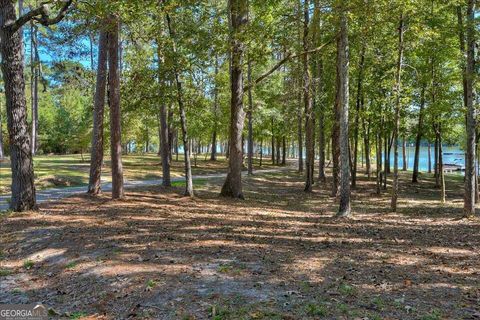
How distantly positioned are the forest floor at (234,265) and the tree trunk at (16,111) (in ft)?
2.66

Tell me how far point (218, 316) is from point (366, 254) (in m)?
4.00

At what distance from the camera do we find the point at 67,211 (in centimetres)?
1181

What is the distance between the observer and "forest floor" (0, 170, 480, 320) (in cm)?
496

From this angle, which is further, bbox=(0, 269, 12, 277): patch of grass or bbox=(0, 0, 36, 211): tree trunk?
bbox=(0, 0, 36, 211): tree trunk

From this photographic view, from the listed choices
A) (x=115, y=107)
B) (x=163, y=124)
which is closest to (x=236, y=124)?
(x=163, y=124)

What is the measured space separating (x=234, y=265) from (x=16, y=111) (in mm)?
7933

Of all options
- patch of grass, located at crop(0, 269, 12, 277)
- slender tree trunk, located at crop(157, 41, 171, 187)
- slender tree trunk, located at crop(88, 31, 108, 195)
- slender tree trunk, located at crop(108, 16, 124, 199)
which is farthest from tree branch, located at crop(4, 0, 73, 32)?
patch of grass, located at crop(0, 269, 12, 277)

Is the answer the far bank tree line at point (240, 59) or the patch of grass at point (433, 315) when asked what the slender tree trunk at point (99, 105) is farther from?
the patch of grass at point (433, 315)

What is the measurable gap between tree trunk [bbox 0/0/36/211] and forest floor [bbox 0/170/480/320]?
81cm

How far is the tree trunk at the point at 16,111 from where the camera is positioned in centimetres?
1073

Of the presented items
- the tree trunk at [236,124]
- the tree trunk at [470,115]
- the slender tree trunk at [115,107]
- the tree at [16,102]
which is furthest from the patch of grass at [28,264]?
the tree trunk at [470,115]

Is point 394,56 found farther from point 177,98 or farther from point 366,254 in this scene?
point 366,254

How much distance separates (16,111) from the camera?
10953mm

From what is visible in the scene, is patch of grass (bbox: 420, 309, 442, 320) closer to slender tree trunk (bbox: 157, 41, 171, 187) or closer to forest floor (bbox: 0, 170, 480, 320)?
forest floor (bbox: 0, 170, 480, 320)
